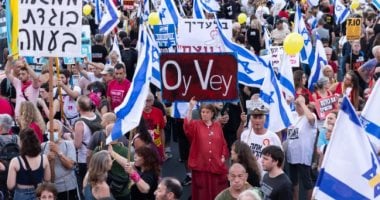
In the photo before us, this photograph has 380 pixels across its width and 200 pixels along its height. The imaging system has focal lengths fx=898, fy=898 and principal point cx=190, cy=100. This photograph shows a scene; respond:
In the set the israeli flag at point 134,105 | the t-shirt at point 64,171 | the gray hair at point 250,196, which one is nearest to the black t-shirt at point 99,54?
the t-shirt at point 64,171

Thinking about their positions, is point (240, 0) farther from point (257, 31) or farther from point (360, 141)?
point (360, 141)

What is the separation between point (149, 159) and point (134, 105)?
0.69 m

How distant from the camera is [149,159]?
321 inches

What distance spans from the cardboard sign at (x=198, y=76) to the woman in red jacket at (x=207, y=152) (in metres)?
0.17

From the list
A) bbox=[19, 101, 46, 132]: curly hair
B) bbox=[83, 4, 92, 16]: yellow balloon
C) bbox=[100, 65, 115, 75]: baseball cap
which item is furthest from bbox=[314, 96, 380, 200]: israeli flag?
bbox=[83, 4, 92, 16]: yellow balloon

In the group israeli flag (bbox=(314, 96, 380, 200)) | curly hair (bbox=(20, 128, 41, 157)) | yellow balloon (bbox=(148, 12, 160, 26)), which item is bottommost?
curly hair (bbox=(20, 128, 41, 157))

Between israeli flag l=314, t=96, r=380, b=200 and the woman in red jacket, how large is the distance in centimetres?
392

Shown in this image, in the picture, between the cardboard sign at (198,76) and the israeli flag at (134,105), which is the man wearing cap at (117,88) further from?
the israeli flag at (134,105)

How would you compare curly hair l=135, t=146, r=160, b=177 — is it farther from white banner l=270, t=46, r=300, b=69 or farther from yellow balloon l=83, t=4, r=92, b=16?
yellow balloon l=83, t=4, r=92, b=16

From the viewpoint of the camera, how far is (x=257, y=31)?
758 inches

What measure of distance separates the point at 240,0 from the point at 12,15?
53.5 feet

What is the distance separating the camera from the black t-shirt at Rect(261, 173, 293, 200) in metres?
7.69

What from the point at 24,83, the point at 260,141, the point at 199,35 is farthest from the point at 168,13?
the point at 260,141

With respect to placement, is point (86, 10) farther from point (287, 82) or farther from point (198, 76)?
point (198, 76)
